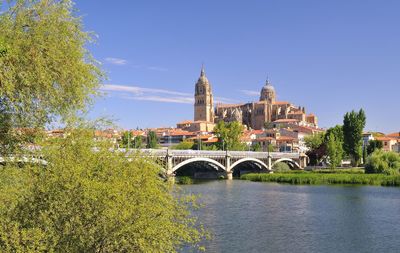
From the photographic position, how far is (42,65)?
11.7 m

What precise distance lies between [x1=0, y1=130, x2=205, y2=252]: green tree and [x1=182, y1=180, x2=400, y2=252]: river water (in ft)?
39.9

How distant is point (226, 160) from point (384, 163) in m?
25.2

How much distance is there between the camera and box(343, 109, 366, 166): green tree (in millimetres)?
86062

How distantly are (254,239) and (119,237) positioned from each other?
16069 mm

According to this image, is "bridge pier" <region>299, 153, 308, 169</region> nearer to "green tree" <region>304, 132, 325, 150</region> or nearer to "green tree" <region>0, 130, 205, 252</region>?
"green tree" <region>304, 132, 325, 150</region>

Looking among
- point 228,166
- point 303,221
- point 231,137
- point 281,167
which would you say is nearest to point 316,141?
point 231,137

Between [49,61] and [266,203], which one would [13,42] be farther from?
[266,203]

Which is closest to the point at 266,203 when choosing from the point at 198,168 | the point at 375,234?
the point at 375,234

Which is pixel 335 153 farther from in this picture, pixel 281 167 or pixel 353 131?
pixel 281 167

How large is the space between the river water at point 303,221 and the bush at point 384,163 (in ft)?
61.0

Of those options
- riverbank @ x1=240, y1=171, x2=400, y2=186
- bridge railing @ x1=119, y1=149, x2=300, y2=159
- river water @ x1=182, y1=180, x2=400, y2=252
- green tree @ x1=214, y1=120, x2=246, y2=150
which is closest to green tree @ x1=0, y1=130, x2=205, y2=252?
river water @ x1=182, y1=180, x2=400, y2=252

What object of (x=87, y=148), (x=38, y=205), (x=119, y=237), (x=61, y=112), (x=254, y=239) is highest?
(x=61, y=112)

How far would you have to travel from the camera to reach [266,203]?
44.5 metres

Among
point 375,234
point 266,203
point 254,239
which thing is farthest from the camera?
point 266,203
